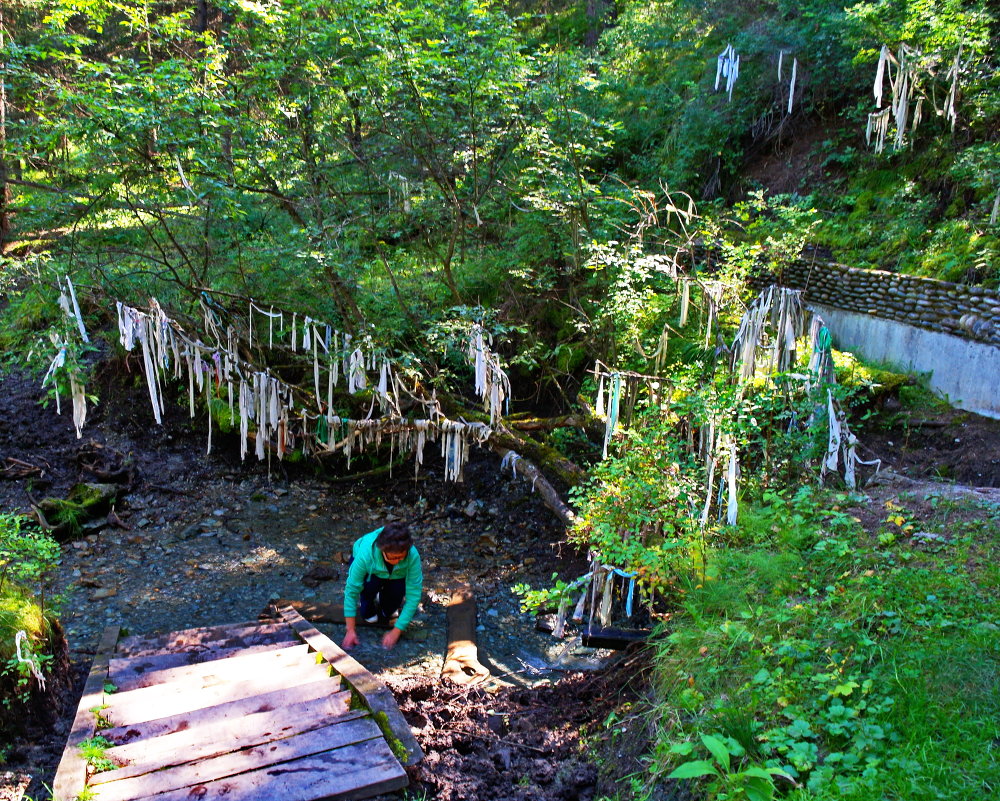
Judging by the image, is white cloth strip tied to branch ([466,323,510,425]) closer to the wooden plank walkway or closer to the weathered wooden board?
the wooden plank walkway

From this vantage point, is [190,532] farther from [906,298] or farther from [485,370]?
[906,298]

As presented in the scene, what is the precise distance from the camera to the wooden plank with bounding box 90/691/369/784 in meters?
3.24

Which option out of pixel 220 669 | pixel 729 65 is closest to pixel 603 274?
pixel 729 65

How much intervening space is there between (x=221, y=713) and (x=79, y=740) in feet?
2.13

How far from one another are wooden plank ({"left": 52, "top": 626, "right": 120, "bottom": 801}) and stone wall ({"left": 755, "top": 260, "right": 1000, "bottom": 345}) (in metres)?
8.75

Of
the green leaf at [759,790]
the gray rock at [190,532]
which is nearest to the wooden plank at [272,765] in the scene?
the green leaf at [759,790]

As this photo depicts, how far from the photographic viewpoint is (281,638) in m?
5.25

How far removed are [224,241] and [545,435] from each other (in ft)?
16.9

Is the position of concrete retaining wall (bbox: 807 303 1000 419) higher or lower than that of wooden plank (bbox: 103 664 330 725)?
higher

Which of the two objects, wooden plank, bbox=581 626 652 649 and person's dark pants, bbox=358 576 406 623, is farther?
person's dark pants, bbox=358 576 406 623

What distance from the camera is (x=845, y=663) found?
3.14 meters

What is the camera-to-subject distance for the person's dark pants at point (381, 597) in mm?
5684

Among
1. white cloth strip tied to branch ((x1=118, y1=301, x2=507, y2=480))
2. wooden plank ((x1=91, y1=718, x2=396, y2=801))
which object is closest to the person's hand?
wooden plank ((x1=91, y1=718, x2=396, y2=801))

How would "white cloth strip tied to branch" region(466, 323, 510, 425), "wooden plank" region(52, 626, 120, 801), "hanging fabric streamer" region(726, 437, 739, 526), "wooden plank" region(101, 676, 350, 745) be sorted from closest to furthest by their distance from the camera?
"wooden plank" region(52, 626, 120, 801) → "wooden plank" region(101, 676, 350, 745) → "hanging fabric streamer" region(726, 437, 739, 526) → "white cloth strip tied to branch" region(466, 323, 510, 425)
